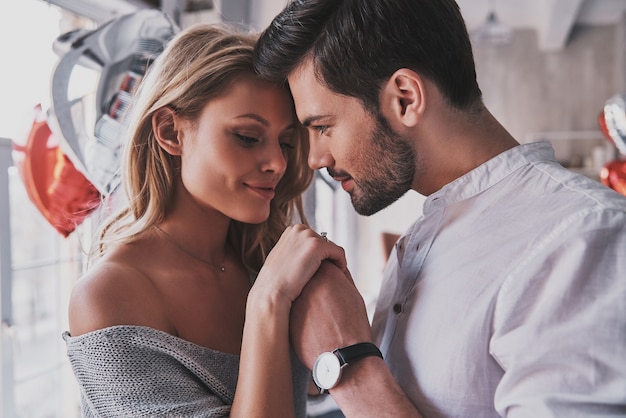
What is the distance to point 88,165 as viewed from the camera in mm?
1694

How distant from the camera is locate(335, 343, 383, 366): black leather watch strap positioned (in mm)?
990

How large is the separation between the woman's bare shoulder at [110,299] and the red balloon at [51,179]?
656 millimetres

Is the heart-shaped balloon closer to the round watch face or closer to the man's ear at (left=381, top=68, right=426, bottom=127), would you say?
the man's ear at (left=381, top=68, right=426, bottom=127)

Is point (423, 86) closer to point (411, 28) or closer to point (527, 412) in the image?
point (411, 28)

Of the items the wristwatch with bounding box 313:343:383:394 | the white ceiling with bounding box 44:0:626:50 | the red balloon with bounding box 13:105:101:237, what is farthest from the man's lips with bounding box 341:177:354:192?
the white ceiling with bounding box 44:0:626:50

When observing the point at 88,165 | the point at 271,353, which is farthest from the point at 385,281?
the point at 88,165

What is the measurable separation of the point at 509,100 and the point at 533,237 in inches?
272

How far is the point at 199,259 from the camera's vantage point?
1394 millimetres

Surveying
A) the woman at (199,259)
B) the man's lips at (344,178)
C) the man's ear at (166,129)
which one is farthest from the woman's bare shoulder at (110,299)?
the man's lips at (344,178)

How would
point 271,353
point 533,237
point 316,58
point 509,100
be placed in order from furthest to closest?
point 509,100
point 316,58
point 271,353
point 533,237

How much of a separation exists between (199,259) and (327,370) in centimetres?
50

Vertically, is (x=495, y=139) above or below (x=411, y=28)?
below

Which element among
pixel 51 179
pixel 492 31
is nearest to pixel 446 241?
pixel 51 179

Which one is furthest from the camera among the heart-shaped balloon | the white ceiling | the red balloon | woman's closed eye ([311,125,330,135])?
the white ceiling
